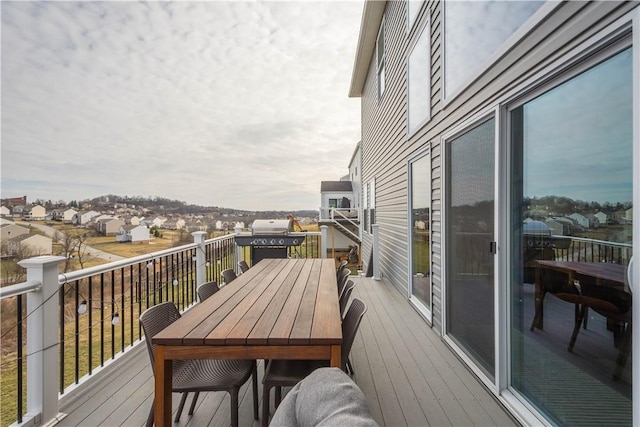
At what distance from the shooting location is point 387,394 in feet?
7.47

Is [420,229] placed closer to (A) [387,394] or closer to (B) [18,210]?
(A) [387,394]

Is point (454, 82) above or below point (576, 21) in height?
above

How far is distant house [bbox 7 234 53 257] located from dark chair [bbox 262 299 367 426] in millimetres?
2447

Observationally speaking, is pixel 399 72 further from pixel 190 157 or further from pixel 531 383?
pixel 190 157

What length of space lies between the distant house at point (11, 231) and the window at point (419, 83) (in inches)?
176

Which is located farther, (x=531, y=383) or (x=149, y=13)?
(x=149, y=13)

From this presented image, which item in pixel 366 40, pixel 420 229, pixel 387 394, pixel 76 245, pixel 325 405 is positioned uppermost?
pixel 366 40

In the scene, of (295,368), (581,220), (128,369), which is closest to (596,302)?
(581,220)

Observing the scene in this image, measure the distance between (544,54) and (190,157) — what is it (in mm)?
12664

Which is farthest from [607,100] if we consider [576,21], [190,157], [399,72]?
[190,157]

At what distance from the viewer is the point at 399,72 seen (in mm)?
5195

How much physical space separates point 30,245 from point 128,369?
1537 millimetres

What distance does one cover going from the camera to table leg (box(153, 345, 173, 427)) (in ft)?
5.08

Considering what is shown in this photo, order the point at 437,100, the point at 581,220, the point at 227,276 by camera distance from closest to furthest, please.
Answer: the point at 581,220 → the point at 227,276 → the point at 437,100
